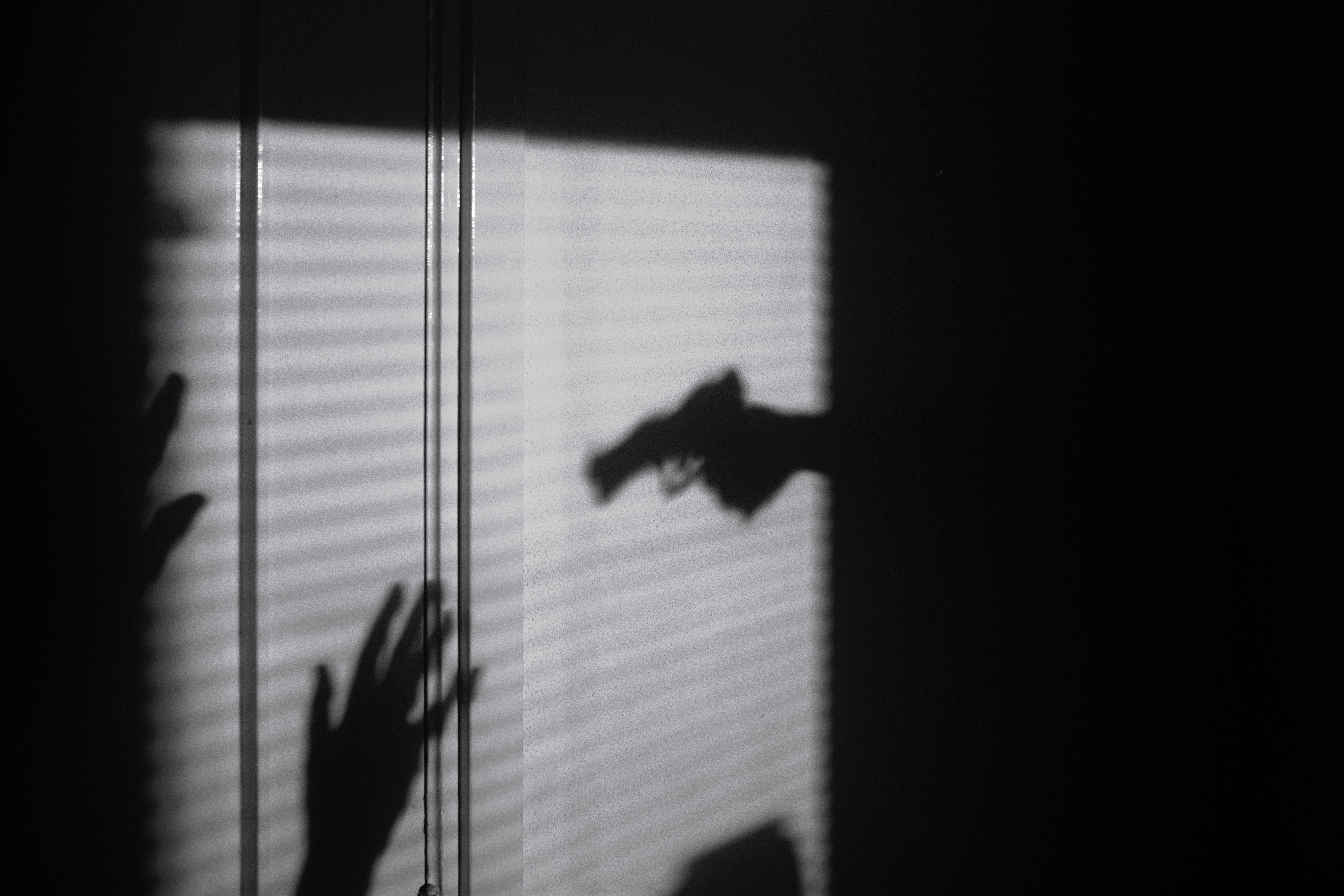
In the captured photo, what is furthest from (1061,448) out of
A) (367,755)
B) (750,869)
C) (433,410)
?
(367,755)

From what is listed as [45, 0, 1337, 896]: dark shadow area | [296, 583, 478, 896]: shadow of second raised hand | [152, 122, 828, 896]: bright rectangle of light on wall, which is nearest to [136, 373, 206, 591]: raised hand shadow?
[152, 122, 828, 896]: bright rectangle of light on wall

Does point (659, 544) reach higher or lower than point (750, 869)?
higher

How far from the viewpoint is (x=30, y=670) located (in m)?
0.96

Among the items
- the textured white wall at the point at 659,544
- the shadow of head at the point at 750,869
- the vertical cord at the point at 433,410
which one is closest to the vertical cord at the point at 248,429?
the vertical cord at the point at 433,410

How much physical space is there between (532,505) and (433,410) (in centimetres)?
16

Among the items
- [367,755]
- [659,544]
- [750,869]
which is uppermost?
[659,544]

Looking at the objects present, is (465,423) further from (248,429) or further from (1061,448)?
(1061,448)

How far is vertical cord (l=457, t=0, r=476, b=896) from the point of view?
1.09 metres

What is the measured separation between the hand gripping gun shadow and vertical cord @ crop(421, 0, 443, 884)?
186 mm

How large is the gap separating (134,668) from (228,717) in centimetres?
10

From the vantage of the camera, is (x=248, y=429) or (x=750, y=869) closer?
(x=248, y=429)

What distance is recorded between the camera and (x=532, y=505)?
117 cm

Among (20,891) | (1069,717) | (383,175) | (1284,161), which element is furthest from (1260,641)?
(20,891)

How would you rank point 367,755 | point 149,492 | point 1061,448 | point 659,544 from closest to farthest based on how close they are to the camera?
point 149,492 → point 367,755 → point 659,544 → point 1061,448
